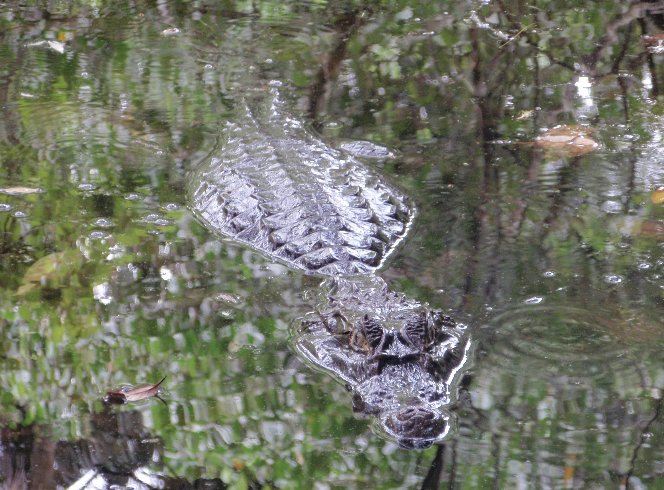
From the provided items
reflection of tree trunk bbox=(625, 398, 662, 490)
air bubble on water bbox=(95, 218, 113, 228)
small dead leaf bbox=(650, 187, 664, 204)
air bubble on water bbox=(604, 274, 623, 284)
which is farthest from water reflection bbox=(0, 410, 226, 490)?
small dead leaf bbox=(650, 187, 664, 204)

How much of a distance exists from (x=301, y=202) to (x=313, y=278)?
1.77 feet

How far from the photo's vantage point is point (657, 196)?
15.7 feet

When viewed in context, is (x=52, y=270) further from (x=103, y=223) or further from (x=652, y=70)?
(x=652, y=70)

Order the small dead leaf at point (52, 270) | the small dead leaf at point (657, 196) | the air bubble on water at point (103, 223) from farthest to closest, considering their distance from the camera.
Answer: the air bubble on water at point (103, 223) → the small dead leaf at point (657, 196) → the small dead leaf at point (52, 270)

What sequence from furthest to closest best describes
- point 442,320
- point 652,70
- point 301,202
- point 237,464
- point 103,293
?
1. point 652,70
2. point 301,202
3. point 103,293
4. point 442,320
5. point 237,464

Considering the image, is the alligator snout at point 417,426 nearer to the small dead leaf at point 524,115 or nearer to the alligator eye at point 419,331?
the alligator eye at point 419,331

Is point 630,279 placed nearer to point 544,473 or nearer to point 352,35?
point 544,473

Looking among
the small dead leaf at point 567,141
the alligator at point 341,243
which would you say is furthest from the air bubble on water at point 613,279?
the small dead leaf at point 567,141

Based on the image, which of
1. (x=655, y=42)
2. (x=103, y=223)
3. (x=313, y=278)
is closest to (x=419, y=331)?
(x=313, y=278)

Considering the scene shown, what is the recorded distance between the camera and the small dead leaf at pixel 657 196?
4.73m

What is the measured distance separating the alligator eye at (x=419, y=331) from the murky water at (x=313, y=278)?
221 millimetres

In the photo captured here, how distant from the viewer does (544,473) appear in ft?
9.87

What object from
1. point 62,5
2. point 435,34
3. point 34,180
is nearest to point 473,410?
point 34,180

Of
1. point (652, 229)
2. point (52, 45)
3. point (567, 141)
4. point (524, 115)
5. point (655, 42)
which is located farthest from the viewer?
point (52, 45)
